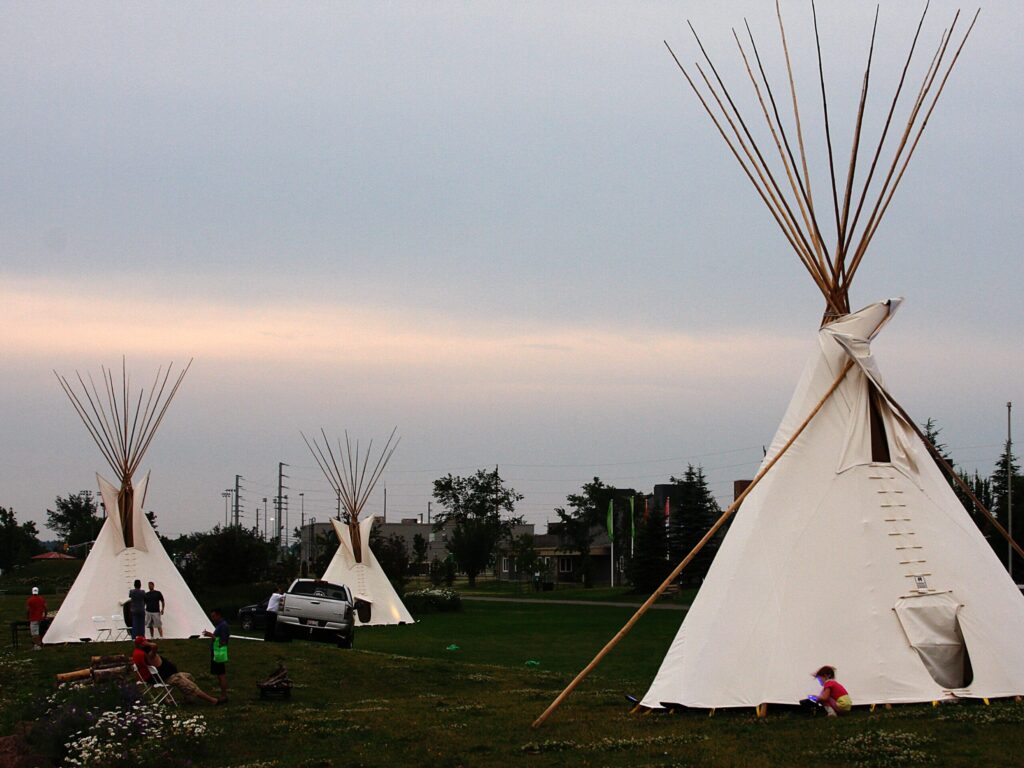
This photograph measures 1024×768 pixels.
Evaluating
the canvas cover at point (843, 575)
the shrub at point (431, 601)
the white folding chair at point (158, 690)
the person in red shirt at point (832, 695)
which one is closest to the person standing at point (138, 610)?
the white folding chair at point (158, 690)

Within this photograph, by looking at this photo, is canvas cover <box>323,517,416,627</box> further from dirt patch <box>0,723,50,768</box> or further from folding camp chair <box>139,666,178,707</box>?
dirt patch <box>0,723,50,768</box>

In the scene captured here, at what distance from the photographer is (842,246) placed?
15.2 m

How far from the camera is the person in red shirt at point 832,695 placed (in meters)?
12.3

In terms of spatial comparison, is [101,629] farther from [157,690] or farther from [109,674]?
[157,690]

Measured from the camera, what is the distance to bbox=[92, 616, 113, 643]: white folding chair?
25.9 meters

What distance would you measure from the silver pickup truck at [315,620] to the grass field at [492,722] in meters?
1.69

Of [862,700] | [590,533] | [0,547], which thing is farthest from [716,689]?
[0,547]

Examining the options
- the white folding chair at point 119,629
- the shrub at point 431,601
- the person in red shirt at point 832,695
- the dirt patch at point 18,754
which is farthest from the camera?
the shrub at point 431,601

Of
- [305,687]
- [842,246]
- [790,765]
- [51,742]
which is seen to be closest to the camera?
[790,765]

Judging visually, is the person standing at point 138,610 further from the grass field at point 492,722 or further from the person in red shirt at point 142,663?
the person in red shirt at point 142,663

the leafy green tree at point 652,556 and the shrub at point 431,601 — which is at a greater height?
the leafy green tree at point 652,556

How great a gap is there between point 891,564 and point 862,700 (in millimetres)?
1738

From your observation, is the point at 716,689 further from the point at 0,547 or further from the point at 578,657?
the point at 0,547

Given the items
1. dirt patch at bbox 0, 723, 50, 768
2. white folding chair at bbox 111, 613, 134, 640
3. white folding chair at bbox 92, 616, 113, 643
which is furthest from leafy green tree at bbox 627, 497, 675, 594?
dirt patch at bbox 0, 723, 50, 768
